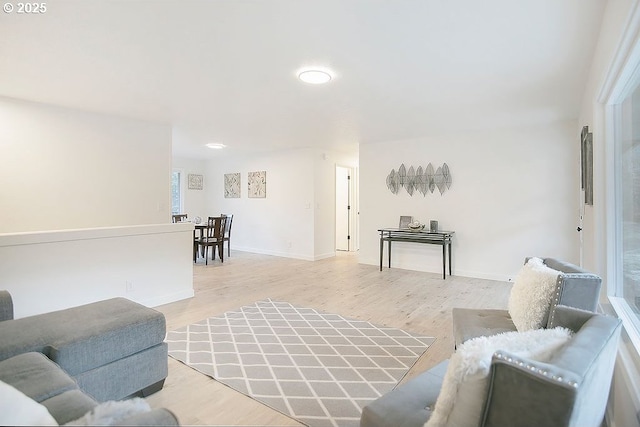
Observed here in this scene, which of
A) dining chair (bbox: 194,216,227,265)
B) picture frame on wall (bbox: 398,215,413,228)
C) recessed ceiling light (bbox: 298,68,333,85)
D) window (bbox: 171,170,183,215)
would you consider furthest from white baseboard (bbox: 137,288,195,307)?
window (bbox: 171,170,183,215)

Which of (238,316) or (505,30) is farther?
(238,316)

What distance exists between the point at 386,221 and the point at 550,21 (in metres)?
4.19

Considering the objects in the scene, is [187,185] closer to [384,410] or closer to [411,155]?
[411,155]

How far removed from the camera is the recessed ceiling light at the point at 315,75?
279 cm

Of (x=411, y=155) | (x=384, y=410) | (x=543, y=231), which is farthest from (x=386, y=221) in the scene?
(x=384, y=410)

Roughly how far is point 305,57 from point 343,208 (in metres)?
5.75

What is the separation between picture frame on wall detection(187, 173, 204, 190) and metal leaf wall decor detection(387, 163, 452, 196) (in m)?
5.18

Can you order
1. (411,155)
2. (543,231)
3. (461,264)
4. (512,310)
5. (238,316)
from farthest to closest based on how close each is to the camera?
(411,155)
(461,264)
(543,231)
(238,316)
(512,310)

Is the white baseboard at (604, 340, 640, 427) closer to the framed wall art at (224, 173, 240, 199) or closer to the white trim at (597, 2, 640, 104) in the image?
the white trim at (597, 2, 640, 104)

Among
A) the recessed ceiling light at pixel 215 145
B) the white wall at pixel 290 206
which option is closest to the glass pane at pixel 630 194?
the white wall at pixel 290 206

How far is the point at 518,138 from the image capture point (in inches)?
187

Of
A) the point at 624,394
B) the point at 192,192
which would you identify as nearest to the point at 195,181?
the point at 192,192

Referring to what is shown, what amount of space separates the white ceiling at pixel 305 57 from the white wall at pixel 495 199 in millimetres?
589

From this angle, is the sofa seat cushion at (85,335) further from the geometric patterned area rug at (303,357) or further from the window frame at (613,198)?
the window frame at (613,198)
